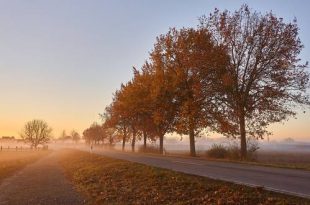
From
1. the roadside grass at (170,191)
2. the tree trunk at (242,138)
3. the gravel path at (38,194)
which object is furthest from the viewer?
the tree trunk at (242,138)

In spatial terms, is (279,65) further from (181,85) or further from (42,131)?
(42,131)

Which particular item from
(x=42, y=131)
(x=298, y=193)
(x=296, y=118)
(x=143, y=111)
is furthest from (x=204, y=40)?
(x=42, y=131)

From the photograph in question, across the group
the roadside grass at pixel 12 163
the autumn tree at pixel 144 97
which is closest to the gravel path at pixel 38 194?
the roadside grass at pixel 12 163

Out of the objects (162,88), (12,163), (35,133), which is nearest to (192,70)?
(162,88)

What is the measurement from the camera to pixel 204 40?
127ft

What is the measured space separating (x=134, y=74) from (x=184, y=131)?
56.9ft

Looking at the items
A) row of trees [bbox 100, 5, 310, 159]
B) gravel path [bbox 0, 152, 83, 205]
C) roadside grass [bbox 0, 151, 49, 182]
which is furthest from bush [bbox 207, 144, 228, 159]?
gravel path [bbox 0, 152, 83, 205]

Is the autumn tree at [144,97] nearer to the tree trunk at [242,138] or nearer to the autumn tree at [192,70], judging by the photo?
the autumn tree at [192,70]

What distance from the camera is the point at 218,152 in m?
38.6

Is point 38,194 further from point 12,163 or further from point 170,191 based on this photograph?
point 12,163

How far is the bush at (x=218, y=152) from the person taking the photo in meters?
37.9

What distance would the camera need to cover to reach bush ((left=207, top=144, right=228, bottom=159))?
37.9 m

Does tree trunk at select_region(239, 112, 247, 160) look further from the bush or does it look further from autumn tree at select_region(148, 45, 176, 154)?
autumn tree at select_region(148, 45, 176, 154)

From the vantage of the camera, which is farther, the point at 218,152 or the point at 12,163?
the point at 12,163
